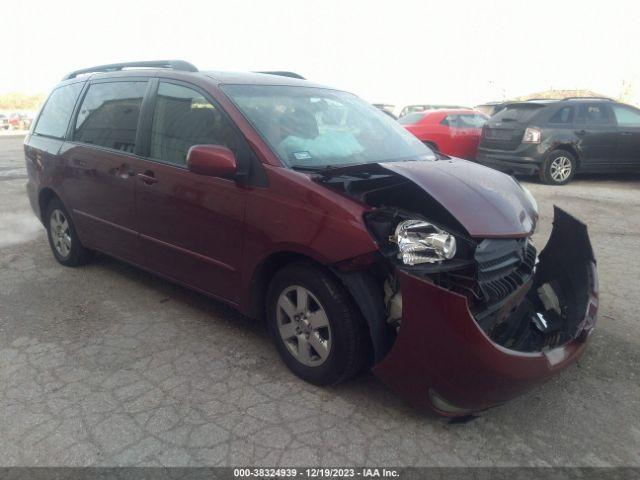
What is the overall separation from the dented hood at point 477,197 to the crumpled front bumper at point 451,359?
42 centimetres

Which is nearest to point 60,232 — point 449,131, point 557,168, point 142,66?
point 142,66

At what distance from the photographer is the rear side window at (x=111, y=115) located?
3945mm

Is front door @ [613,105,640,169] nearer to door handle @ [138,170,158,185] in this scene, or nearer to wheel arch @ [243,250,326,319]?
wheel arch @ [243,250,326,319]

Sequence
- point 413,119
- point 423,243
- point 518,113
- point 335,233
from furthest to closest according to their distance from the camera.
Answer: point 413,119, point 518,113, point 335,233, point 423,243

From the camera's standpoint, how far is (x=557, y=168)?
1021 centimetres

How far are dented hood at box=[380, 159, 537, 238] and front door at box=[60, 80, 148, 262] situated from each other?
2086 mm

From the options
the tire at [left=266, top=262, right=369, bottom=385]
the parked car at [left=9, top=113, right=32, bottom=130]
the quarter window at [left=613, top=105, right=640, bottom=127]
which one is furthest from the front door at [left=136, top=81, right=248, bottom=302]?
the parked car at [left=9, top=113, right=32, bottom=130]

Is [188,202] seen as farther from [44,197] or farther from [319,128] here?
[44,197]

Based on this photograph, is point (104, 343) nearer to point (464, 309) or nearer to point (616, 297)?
point (464, 309)

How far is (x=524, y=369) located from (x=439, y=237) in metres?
0.70

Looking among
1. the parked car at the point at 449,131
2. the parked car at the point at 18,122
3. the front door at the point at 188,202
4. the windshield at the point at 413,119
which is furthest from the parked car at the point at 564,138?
the parked car at the point at 18,122

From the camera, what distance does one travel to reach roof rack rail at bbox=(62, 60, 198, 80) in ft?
12.8

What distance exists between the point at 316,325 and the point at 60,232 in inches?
129

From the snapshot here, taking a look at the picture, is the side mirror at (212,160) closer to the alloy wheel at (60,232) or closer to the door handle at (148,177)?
the door handle at (148,177)
